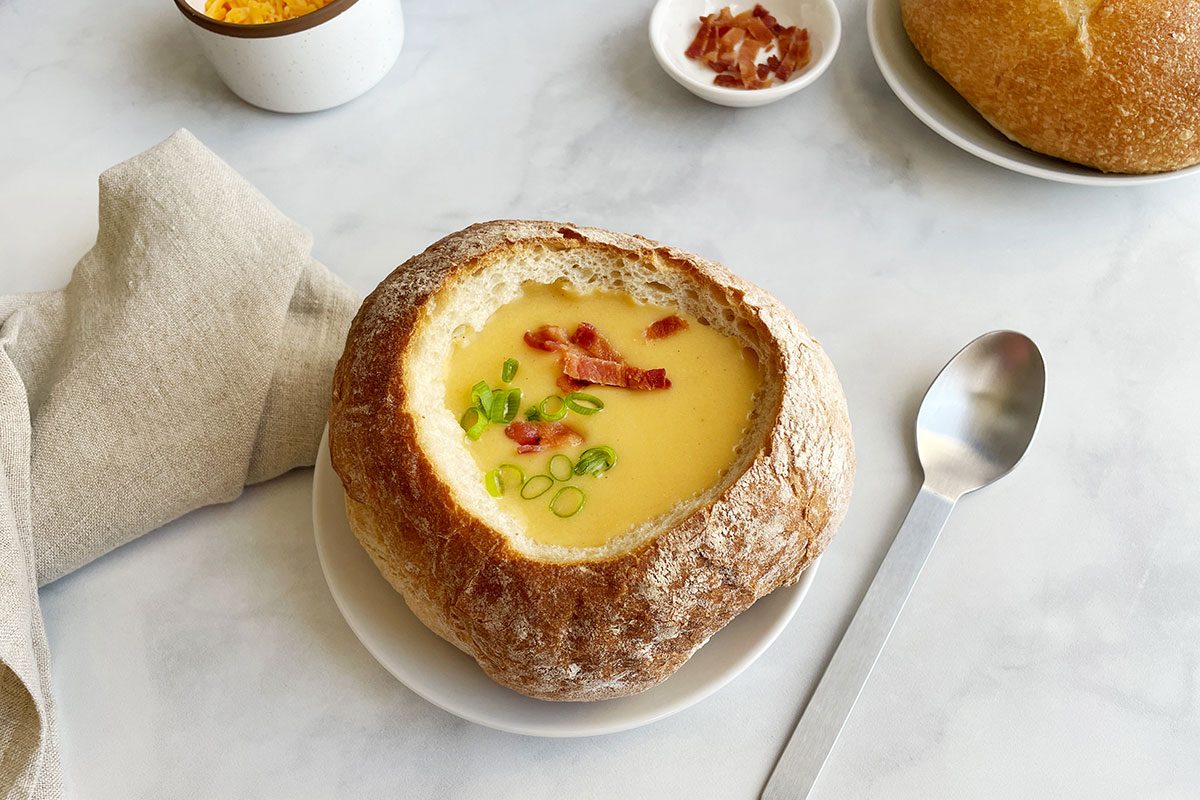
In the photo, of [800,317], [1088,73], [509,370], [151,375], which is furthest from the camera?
[800,317]

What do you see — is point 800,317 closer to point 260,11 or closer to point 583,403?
point 583,403

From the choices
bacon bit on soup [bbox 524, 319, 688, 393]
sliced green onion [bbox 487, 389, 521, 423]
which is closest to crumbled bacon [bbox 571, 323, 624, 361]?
bacon bit on soup [bbox 524, 319, 688, 393]

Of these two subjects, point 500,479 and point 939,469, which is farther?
point 939,469

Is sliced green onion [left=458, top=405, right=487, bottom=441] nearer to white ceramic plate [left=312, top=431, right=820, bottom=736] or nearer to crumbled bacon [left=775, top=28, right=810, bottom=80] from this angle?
white ceramic plate [left=312, top=431, right=820, bottom=736]

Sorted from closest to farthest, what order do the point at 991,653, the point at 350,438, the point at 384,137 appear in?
the point at 350,438
the point at 991,653
the point at 384,137

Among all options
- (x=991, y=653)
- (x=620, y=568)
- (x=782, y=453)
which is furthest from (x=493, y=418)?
(x=991, y=653)

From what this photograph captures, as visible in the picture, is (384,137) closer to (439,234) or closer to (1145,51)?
(439,234)

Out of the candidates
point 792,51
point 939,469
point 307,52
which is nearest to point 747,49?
point 792,51
